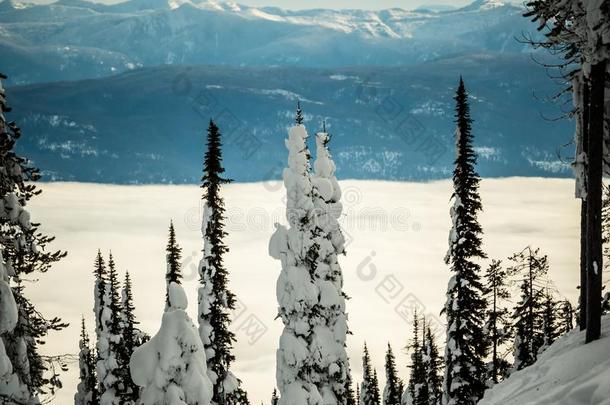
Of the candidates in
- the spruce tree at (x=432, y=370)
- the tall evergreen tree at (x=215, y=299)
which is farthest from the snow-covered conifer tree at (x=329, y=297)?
the spruce tree at (x=432, y=370)

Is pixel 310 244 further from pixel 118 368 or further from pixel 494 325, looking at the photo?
pixel 118 368

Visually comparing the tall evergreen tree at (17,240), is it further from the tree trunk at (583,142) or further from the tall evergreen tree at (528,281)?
the tall evergreen tree at (528,281)

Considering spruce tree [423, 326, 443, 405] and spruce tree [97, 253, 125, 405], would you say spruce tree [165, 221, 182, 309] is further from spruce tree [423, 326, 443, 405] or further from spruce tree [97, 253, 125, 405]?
spruce tree [423, 326, 443, 405]

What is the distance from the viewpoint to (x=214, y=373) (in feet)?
95.7

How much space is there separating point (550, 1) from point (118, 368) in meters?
37.2

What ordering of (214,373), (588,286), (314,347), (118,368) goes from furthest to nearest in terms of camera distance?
(118,368), (214,373), (314,347), (588,286)

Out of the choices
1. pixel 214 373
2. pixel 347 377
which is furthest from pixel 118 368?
pixel 347 377

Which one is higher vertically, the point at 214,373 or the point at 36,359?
the point at 36,359

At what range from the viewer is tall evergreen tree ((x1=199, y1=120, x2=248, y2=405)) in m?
29.6

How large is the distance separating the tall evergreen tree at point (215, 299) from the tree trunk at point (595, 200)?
57.3 ft

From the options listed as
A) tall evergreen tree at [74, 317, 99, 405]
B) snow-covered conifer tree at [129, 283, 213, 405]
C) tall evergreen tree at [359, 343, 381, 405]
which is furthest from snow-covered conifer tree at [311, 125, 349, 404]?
tall evergreen tree at [359, 343, 381, 405]

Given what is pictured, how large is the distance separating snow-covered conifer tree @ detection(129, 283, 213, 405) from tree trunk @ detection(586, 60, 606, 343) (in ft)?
36.1

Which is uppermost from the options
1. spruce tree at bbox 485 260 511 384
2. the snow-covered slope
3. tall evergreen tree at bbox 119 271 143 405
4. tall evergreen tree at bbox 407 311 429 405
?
the snow-covered slope

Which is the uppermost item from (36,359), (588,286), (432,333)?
(588,286)
